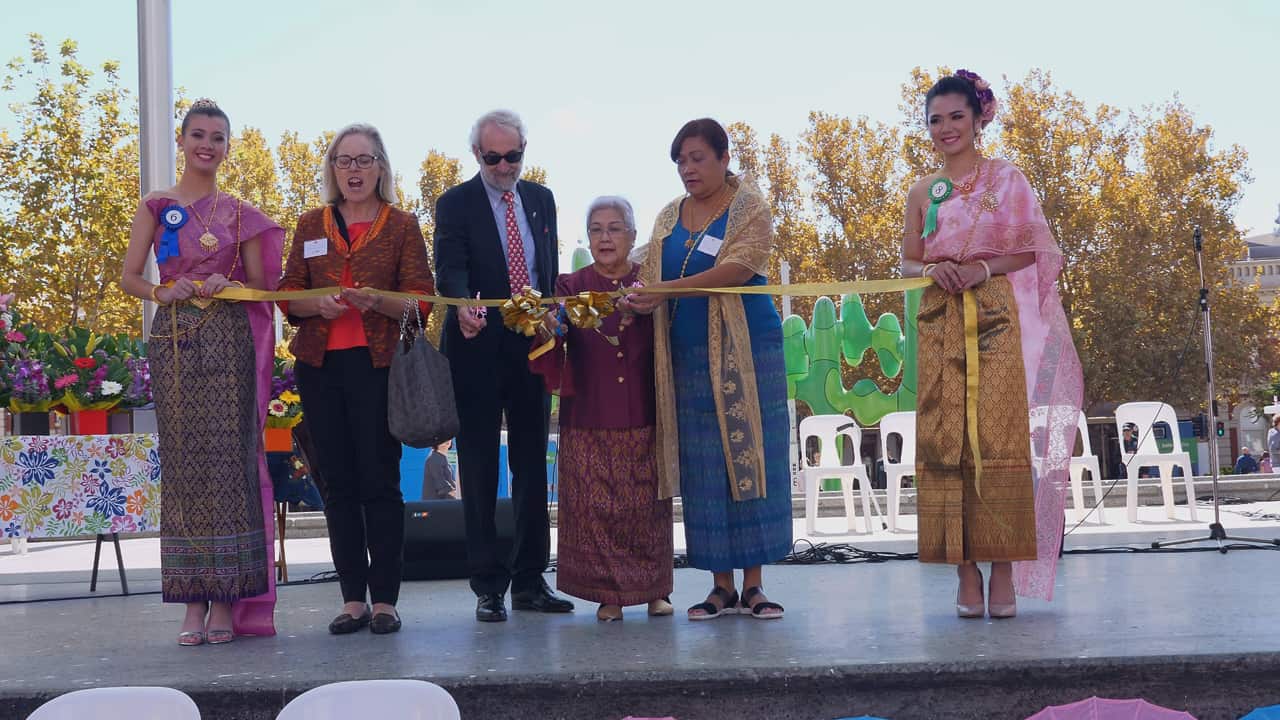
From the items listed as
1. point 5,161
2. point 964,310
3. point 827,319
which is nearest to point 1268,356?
point 827,319

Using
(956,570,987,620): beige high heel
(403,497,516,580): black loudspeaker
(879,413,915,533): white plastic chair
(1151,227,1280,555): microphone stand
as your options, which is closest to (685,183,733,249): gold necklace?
(956,570,987,620): beige high heel

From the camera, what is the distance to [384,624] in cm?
411

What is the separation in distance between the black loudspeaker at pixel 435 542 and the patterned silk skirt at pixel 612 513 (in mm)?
2146

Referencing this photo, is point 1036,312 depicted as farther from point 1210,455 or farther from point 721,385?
point 1210,455

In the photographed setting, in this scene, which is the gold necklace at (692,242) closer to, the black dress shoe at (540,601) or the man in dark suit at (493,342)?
the man in dark suit at (493,342)

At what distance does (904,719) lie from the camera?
10.4 ft

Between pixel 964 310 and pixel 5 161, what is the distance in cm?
2067

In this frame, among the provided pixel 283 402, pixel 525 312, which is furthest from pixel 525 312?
pixel 283 402

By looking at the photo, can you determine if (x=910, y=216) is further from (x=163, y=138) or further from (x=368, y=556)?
(x=163, y=138)

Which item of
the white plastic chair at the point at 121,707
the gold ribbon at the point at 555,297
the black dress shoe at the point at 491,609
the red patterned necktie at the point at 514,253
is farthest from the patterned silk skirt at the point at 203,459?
the white plastic chair at the point at 121,707

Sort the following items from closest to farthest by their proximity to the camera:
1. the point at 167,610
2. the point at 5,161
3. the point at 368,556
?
the point at 368,556, the point at 167,610, the point at 5,161

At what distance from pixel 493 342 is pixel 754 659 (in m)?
1.69

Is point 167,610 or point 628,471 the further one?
point 167,610

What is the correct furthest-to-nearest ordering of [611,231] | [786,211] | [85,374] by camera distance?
[786,211] < [85,374] < [611,231]
